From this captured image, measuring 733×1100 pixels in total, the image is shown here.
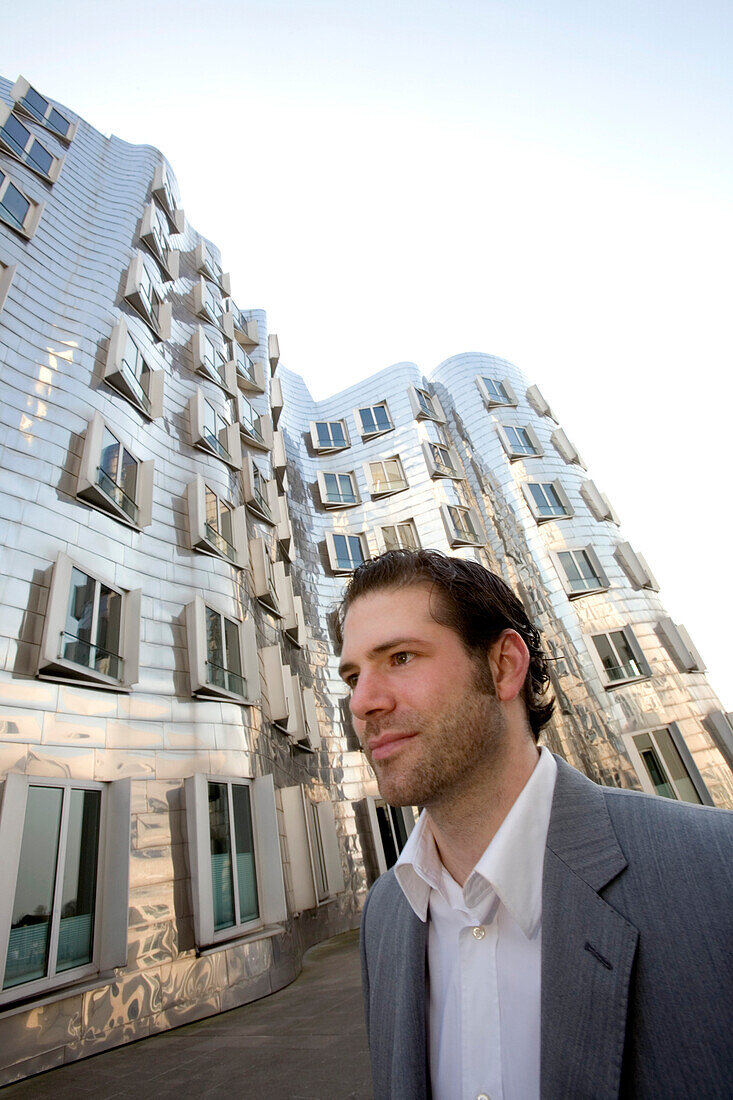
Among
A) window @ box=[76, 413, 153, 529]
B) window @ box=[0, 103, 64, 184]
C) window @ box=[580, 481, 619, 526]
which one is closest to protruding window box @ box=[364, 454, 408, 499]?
window @ box=[580, 481, 619, 526]

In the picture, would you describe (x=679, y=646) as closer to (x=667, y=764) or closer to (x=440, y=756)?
(x=667, y=764)

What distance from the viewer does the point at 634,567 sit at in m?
19.4

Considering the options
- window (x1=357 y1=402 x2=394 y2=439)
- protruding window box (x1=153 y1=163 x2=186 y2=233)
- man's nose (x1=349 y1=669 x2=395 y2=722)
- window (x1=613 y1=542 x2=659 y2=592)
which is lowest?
man's nose (x1=349 y1=669 x2=395 y2=722)

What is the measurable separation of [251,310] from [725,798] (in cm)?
2463

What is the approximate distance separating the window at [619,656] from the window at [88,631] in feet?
47.2

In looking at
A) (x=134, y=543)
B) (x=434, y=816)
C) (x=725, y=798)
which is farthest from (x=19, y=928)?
(x=725, y=798)

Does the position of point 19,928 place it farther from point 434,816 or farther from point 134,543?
point 434,816

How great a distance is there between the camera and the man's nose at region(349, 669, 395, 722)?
1885 millimetres

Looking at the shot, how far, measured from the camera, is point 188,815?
7742 mm

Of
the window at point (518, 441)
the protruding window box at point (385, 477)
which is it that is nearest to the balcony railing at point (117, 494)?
the protruding window box at point (385, 477)

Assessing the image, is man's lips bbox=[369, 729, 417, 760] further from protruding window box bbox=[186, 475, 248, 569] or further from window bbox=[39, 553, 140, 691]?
protruding window box bbox=[186, 475, 248, 569]

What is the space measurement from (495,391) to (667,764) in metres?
16.6

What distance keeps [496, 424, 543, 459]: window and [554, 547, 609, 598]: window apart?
4796 mm

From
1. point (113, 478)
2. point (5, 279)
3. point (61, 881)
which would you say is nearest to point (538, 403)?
point (113, 478)
